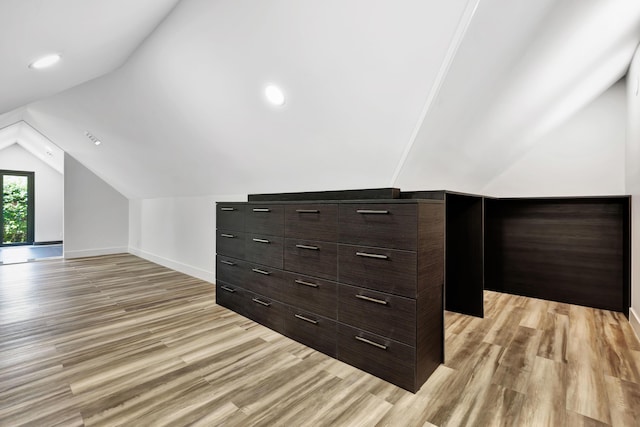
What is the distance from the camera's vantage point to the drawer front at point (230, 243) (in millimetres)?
2816

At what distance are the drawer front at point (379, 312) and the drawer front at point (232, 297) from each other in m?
1.13

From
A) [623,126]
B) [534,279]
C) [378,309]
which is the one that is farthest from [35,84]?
[623,126]

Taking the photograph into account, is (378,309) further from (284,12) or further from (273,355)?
(284,12)

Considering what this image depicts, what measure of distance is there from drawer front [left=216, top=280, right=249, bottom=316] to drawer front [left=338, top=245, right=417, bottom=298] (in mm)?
1175

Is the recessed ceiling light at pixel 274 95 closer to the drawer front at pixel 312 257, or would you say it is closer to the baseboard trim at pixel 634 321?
the drawer front at pixel 312 257

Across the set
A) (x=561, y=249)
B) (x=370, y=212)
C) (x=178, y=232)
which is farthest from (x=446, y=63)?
(x=178, y=232)

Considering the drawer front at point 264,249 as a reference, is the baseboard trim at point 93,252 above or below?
below

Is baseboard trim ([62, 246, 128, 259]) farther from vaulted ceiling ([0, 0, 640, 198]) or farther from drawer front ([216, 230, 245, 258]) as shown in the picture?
drawer front ([216, 230, 245, 258])

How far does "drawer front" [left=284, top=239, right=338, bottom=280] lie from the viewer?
2025mm

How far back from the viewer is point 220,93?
8.20 ft

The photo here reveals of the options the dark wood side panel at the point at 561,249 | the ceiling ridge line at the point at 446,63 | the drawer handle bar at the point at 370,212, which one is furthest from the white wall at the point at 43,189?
the dark wood side panel at the point at 561,249

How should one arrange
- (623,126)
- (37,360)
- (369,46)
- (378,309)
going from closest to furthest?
(369,46) → (378,309) → (37,360) → (623,126)

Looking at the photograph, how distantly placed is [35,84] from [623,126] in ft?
17.1

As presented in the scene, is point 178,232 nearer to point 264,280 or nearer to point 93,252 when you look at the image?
point 93,252
